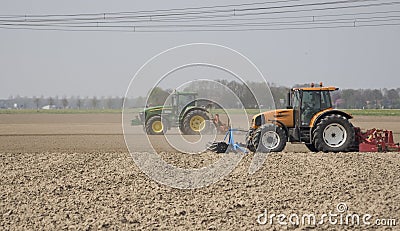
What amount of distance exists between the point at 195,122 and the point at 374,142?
7440 mm

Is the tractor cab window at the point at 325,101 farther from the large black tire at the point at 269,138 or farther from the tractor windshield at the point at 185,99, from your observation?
the tractor windshield at the point at 185,99

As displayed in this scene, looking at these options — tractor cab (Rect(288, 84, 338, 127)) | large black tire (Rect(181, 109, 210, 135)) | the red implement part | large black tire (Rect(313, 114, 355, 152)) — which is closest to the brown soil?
large black tire (Rect(313, 114, 355, 152))

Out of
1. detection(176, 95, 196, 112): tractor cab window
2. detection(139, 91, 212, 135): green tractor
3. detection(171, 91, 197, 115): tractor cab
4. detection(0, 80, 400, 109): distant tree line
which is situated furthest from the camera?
detection(176, 95, 196, 112): tractor cab window

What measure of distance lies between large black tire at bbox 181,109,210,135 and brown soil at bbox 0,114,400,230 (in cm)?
607

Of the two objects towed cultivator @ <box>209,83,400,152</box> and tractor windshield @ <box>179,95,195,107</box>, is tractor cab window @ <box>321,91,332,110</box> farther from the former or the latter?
tractor windshield @ <box>179,95,195,107</box>

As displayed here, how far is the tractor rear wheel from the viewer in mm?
20547

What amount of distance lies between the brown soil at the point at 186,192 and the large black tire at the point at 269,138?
2.04 feet

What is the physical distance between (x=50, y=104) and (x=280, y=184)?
415 ft

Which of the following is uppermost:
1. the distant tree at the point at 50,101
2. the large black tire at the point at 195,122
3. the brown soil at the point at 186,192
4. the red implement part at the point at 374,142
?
the distant tree at the point at 50,101

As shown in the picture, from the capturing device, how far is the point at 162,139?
21000mm

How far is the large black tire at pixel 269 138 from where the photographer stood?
14.8 metres

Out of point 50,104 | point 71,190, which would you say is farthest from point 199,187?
point 50,104

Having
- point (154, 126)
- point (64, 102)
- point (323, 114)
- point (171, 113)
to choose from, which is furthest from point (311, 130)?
point (64, 102)

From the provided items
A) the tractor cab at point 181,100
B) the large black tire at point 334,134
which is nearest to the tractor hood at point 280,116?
the large black tire at point 334,134
